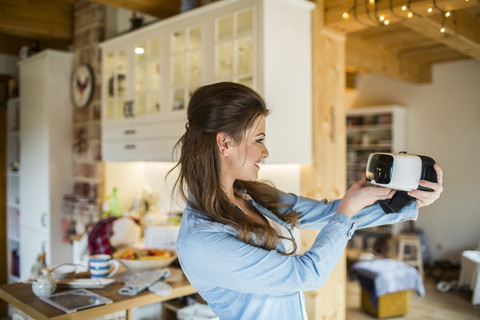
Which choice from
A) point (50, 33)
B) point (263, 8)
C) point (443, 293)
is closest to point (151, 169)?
point (50, 33)

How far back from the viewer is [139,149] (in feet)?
11.1

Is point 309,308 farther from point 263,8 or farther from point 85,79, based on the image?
point 85,79

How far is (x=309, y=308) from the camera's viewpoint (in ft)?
9.61

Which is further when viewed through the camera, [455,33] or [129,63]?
[129,63]

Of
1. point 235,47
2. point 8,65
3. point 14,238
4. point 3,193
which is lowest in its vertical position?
point 14,238

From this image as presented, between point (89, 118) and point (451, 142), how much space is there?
448 cm

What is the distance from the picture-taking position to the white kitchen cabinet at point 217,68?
8.54ft

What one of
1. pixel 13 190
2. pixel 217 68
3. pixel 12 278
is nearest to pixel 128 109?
pixel 217 68

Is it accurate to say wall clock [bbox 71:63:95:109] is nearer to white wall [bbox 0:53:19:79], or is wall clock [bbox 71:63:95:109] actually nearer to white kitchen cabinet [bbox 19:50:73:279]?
white kitchen cabinet [bbox 19:50:73:279]

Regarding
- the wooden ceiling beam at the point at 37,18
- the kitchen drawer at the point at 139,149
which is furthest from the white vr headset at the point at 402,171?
the wooden ceiling beam at the point at 37,18

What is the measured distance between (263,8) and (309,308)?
1.82 m

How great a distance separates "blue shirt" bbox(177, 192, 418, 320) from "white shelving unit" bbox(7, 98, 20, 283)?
13.1 ft

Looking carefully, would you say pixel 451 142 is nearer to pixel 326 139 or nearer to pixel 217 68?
pixel 326 139

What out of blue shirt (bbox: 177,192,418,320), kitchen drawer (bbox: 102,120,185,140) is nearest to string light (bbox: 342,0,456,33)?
kitchen drawer (bbox: 102,120,185,140)
